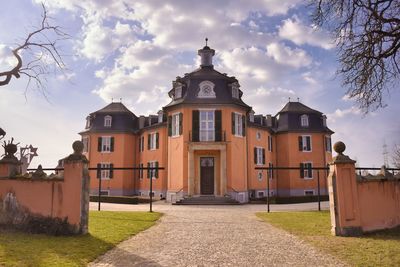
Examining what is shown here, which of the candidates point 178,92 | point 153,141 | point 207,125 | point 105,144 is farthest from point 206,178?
point 105,144

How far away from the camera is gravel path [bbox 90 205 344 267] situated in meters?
7.13

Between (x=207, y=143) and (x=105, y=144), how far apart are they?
1524 cm

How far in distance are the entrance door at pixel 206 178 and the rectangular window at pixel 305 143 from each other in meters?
14.1

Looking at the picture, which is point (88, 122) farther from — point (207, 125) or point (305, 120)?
point (305, 120)

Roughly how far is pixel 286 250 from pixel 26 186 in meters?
8.02

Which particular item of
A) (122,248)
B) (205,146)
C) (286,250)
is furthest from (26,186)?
(205,146)

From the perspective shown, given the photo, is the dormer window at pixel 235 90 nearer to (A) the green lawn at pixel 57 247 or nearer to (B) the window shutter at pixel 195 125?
(B) the window shutter at pixel 195 125

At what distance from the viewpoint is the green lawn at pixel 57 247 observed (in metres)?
6.93

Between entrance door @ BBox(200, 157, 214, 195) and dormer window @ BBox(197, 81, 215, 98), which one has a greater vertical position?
dormer window @ BBox(197, 81, 215, 98)

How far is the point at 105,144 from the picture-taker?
37406 millimetres

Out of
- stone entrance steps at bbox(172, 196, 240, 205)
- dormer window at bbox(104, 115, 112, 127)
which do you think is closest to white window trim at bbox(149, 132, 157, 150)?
dormer window at bbox(104, 115, 112, 127)

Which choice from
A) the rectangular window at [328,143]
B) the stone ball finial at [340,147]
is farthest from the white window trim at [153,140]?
the stone ball finial at [340,147]

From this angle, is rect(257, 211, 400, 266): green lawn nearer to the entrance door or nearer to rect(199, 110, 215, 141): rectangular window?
the entrance door

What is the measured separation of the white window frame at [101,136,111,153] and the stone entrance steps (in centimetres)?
1486
